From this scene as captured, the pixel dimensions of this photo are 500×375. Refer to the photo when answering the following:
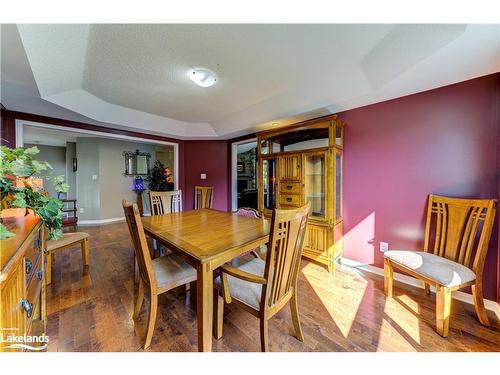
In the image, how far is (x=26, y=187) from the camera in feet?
3.36

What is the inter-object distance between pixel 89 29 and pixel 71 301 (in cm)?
222

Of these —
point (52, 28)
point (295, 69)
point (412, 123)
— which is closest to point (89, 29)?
point (52, 28)

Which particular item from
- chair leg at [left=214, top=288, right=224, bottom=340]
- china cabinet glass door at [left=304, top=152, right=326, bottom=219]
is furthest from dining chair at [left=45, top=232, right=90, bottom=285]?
china cabinet glass door at [left=304, top=152, right=326, bottom=219]

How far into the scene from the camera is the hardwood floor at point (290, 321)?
50.1 inches

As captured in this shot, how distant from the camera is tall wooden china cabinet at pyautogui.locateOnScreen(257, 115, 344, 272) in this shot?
2.28m

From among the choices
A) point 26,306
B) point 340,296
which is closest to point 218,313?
point 26,306

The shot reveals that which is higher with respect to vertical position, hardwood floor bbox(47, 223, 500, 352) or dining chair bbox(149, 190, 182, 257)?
dining chair bbox(149, 190, 182, 257)

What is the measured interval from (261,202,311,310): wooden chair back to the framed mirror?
536 centimetres

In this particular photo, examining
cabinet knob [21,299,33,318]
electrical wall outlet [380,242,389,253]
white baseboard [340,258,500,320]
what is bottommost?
white baseboard [340,258,500,320]

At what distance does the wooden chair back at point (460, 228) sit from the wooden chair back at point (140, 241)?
7.89 ft

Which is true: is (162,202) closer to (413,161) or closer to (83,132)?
(83,132)

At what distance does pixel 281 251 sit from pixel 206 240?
0.53 m

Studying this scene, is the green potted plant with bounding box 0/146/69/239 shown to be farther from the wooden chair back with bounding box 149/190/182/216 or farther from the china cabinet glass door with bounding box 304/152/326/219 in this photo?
the china cabinet glass door with bounding box 304/152/326/219

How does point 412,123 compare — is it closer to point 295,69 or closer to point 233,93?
point 295,69
